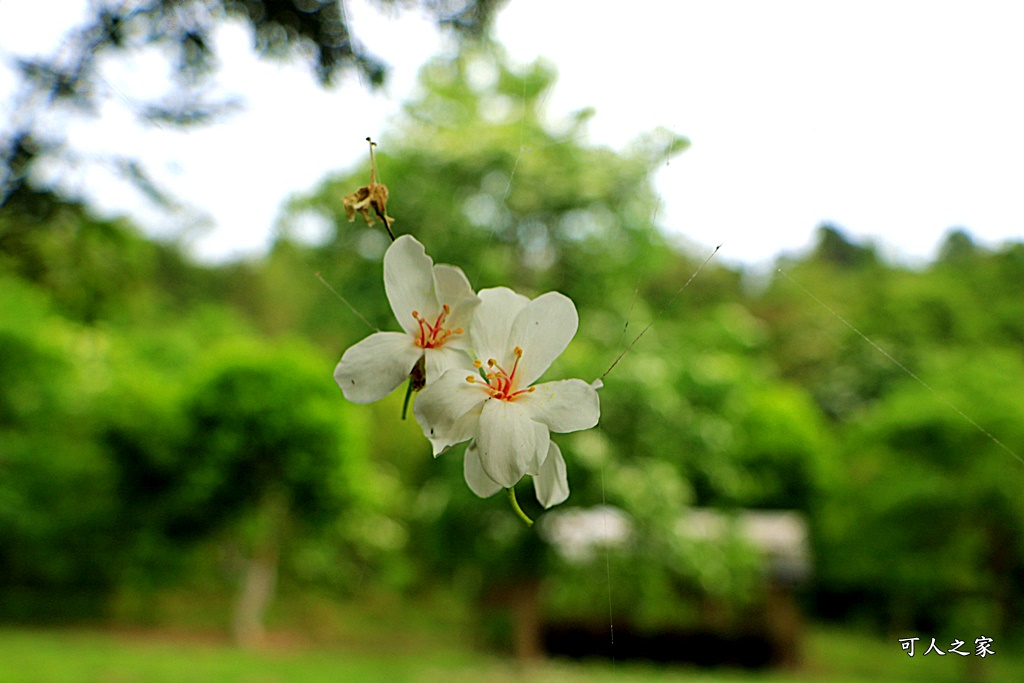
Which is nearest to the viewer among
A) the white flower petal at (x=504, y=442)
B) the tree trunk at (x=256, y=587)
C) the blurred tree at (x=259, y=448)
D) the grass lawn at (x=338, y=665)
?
the white flower petal at (x=504, y=442)

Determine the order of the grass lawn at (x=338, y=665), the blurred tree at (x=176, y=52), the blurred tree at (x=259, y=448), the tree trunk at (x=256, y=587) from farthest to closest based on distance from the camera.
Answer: the tree trunk at (x=256, y=587)
the blurred tree at (x=259, y=448)
the grass lawn at (x=338, y=665)
the blurred tree at (x=176, y=52)

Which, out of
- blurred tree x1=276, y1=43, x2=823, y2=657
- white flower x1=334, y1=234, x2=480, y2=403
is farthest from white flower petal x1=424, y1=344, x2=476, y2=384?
blurred tree x1=276, y1=43, x2=823, y2=657

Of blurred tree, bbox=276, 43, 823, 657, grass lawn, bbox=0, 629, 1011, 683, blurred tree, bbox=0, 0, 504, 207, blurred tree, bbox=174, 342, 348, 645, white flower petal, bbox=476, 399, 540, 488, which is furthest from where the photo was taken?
blurred tree, bbox=174, 342, 348, 645

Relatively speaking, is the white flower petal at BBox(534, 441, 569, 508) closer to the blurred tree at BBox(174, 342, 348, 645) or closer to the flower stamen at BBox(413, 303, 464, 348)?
the flower stamen at BBox(413, 303, 464, 348)

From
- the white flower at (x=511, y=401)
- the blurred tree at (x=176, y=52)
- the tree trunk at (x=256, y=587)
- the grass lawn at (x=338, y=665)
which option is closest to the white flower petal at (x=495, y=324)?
the white flower at (x=511, y=401)

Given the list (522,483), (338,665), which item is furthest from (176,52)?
(338,665)

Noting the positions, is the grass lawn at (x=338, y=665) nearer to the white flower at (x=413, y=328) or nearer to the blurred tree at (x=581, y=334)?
the blurred tree at (x=581, y=334)

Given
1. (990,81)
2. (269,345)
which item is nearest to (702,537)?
(269,345)
